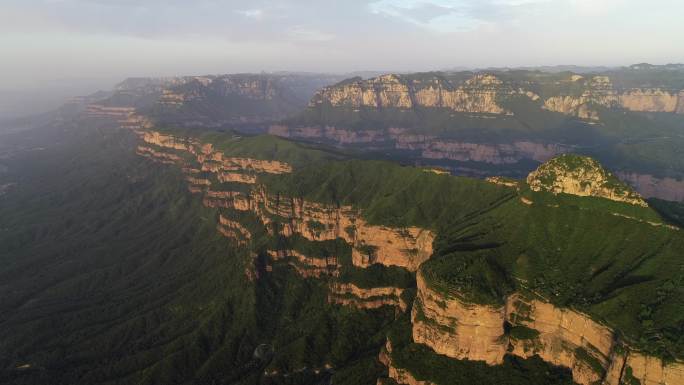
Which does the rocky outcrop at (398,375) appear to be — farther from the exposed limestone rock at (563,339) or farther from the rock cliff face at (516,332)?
the exposed limestone rock at (563,339)

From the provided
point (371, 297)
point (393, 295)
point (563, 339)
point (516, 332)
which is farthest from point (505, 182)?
point (563, 339)

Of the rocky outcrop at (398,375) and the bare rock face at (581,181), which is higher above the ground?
the bare rock face at (581,181)

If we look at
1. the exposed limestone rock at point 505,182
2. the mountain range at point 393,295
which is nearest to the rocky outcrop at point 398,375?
the mountain range at point 393,295

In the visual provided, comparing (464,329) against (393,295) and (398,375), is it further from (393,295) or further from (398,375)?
(393,295)

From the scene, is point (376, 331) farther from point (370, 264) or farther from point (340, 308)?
point (370, 264)

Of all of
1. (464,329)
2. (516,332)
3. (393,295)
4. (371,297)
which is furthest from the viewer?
(371,297)
